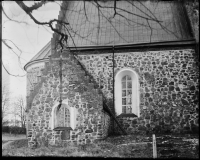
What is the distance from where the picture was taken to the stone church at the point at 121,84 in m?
9.81

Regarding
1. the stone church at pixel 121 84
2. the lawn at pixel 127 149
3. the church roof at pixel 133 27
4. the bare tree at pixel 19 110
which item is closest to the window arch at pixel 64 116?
the stone church at pixel 121 84

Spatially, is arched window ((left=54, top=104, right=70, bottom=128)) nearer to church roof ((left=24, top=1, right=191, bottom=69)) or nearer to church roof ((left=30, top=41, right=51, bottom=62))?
church roof ((left=24, top=1, right=191, bottom=69))

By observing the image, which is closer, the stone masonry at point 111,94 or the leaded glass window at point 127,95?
the stone masonry at point 111,94

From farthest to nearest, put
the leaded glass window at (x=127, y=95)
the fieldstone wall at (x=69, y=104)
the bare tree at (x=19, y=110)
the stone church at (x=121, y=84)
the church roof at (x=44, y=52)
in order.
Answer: the bare tree at (x=19, y=110)
the church roof at (x=44, y=52)
the leaded glass window at (x=127, y=95)
the stone church at (x=121, y=84)
the fieldstone wall at (x=69, y=104)

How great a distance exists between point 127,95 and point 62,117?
3.35 m

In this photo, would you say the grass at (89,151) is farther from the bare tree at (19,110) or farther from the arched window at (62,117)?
the bare tree at (19,110)

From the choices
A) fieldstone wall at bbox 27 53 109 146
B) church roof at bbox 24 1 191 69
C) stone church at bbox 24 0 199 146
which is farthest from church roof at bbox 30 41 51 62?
fieldstone wall at bbox 27 53 109 146

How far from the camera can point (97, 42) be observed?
12328 mm

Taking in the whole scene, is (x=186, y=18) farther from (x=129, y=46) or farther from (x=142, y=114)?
(x=142, y=114)

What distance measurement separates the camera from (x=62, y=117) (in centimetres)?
997

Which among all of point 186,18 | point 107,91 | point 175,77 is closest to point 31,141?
point 107,91

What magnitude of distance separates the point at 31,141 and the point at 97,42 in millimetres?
5174

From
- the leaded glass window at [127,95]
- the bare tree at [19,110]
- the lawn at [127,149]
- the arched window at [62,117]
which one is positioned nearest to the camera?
the lawn at [127,149]

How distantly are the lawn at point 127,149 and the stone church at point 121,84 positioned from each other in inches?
24.5
